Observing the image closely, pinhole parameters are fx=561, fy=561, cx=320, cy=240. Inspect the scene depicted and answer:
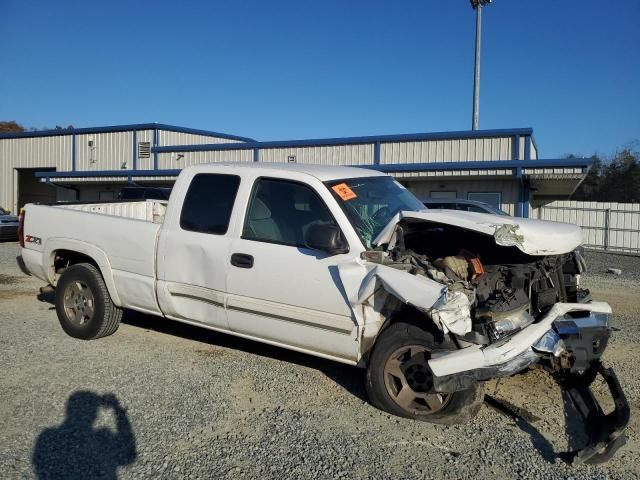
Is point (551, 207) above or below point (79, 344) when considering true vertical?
above

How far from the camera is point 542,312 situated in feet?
14.1

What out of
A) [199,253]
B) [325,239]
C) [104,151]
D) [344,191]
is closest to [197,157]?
[104,151]

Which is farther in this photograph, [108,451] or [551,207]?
[551,207]

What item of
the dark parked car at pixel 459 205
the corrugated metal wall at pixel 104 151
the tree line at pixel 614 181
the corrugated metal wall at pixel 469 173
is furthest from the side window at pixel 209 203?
the tree line at pixel 614 181

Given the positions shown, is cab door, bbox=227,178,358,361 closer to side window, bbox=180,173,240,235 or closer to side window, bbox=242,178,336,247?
side window, bbox=242,178,336,247

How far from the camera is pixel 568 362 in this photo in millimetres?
4203

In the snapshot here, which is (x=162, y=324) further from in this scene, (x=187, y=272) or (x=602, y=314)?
(x=602, y=314)

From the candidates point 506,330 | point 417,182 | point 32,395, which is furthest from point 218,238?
point 417,182

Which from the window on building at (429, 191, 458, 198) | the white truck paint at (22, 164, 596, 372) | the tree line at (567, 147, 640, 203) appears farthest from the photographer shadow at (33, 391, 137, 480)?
the tree line at (567, 147, 640, 203)

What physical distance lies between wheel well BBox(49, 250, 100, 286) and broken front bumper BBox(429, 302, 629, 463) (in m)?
4.35

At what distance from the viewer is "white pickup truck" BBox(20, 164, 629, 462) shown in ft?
12.7

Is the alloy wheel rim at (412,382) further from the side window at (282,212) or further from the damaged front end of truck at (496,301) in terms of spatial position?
the side window at (282,212)

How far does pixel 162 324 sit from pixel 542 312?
15.0 feet

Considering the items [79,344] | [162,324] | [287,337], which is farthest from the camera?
[162,324]
